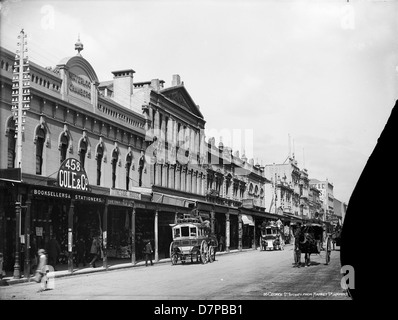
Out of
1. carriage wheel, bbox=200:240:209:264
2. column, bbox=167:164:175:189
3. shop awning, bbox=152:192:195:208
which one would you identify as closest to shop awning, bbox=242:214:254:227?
shop awning, bbox=152:192:195:208

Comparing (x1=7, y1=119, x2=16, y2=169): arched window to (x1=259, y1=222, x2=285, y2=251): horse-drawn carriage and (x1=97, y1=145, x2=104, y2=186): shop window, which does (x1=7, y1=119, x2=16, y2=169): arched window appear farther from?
(x1=259, y1=222, x2=285, y2=251): horse-drawn carriage

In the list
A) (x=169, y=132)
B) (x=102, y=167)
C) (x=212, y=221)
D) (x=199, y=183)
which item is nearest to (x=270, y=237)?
(x=199, y=183)

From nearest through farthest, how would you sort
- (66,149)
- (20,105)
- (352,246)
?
(352,246), (20,105), (66,149)

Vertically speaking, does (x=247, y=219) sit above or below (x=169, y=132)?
below

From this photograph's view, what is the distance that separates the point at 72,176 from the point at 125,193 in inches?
172

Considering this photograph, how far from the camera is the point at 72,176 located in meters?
17.1

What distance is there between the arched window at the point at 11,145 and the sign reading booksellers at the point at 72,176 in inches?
66.6

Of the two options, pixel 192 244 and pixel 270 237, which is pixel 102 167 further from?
pixel 270 237

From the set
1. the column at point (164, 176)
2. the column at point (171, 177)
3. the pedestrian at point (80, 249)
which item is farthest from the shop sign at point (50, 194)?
the column at point (164, 176)

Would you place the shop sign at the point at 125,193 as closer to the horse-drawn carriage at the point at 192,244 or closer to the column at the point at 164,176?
the horse-drawn carriage at the point at 192,244
